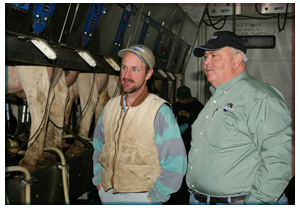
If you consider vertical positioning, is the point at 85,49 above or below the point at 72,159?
above

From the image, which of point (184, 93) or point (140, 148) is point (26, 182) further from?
point (184, 93)

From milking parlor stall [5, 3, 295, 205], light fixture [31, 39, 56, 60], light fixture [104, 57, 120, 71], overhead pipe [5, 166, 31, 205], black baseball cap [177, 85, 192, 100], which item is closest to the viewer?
overhead pipe [5, 166, 31, 205]

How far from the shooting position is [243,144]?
157 cm

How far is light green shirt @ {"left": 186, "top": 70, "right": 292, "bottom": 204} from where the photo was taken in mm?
1404

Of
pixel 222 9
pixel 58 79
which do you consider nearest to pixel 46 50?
pixel 58 79

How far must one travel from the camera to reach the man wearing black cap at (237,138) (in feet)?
4.63

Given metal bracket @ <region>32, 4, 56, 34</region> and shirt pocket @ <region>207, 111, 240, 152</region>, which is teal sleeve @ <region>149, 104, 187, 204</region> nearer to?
shirt pocket @ <region>207, 111, 240, 152</region>

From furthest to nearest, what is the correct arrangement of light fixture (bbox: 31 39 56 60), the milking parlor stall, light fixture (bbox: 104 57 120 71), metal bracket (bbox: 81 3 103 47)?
light fixture (bbox: 104 57 120 71)
metal bracket (bbox: 81 3 103 47)
light fixture (bbox: 31 39 56 60)
the milking parlor stall

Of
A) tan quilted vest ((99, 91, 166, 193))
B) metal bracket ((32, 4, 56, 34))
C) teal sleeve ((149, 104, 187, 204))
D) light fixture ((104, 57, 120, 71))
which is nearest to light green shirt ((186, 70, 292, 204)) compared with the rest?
teal sleeve ((149, 104, 187, 204))

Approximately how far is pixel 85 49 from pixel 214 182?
2207 mm

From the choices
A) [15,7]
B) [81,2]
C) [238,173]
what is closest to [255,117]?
[238,173]

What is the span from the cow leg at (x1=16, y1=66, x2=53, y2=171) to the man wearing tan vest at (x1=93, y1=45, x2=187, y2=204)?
3.79ft

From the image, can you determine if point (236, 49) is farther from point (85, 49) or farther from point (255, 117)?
point (85, 49)

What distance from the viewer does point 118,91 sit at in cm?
480
